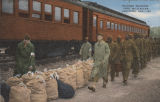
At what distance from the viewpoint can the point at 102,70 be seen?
7105mm

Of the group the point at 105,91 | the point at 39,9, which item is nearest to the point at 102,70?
the point at 105,91

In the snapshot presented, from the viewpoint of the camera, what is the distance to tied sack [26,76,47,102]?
5.35 metres

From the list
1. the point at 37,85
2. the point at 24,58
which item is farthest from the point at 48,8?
the point at 37,85

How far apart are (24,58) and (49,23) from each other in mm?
5576

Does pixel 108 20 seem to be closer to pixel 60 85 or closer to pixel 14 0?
pixel 14 0

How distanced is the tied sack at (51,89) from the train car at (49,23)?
12.9 feet

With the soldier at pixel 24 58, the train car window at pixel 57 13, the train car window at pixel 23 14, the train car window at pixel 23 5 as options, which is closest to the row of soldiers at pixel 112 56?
the soldier at pixel 24 58

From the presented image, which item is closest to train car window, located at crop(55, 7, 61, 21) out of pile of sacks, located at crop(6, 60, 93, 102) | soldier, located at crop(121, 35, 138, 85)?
soldier, located at crop(121, 35, 138, 85)

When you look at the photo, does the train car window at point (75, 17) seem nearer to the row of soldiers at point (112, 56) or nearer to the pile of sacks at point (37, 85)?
the row of soldiers at point (112, 56)

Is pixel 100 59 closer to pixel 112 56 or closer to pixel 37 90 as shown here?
pixel 112 56

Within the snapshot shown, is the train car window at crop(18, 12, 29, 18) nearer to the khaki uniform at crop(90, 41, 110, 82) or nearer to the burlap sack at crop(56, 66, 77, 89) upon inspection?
the burlap sack at crop(56, 66, 77, 89)

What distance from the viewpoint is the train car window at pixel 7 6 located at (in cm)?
900

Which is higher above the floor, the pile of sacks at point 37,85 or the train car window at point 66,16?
the train car window at point 66,16

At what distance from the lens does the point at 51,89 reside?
5.87m
